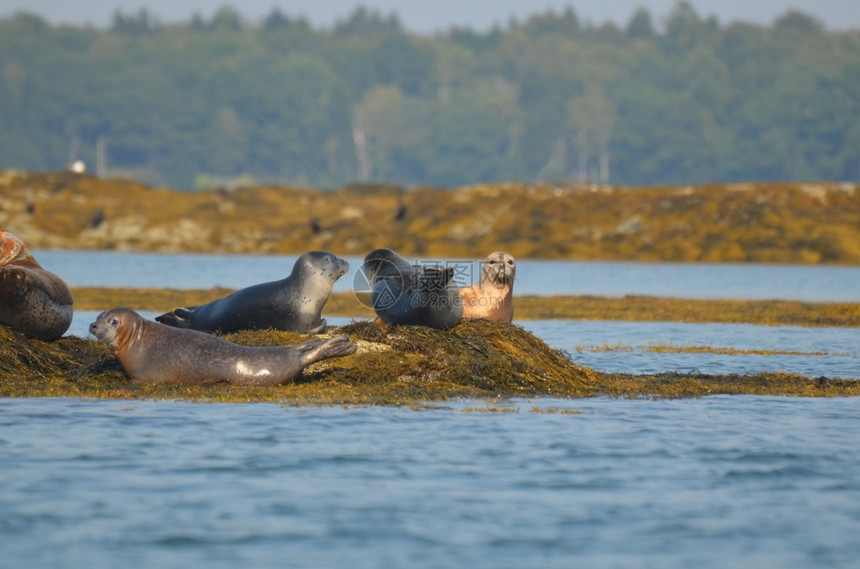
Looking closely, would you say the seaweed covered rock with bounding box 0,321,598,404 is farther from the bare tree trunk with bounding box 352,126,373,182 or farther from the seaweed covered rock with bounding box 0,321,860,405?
the bare tree trunk with bounding box 352,126,373,182

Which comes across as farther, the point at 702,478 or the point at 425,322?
the point at 425,322

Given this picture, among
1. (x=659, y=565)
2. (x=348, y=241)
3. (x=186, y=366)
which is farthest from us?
(x=348, y=241)

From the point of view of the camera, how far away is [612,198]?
6925 cm

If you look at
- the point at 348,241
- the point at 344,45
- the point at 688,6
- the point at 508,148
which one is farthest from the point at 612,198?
the point at 688,6

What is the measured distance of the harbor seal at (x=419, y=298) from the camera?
47.7 ft

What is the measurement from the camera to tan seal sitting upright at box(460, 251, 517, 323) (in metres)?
16.1

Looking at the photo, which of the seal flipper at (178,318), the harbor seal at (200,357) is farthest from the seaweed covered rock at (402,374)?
the seal flipper at (178,318)

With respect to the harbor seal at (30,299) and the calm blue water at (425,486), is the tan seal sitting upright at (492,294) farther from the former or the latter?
the harbor seal at (30,299)

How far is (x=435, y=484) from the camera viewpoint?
31.7ft

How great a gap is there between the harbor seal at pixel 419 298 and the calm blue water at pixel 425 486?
1.68m

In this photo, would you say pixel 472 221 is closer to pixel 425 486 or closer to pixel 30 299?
pixel 30 299

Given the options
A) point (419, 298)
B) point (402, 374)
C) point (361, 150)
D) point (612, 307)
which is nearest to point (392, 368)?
point (402, 374)

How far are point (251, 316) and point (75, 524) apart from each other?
692 centimetres

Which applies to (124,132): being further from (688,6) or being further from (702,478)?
(702,478)
